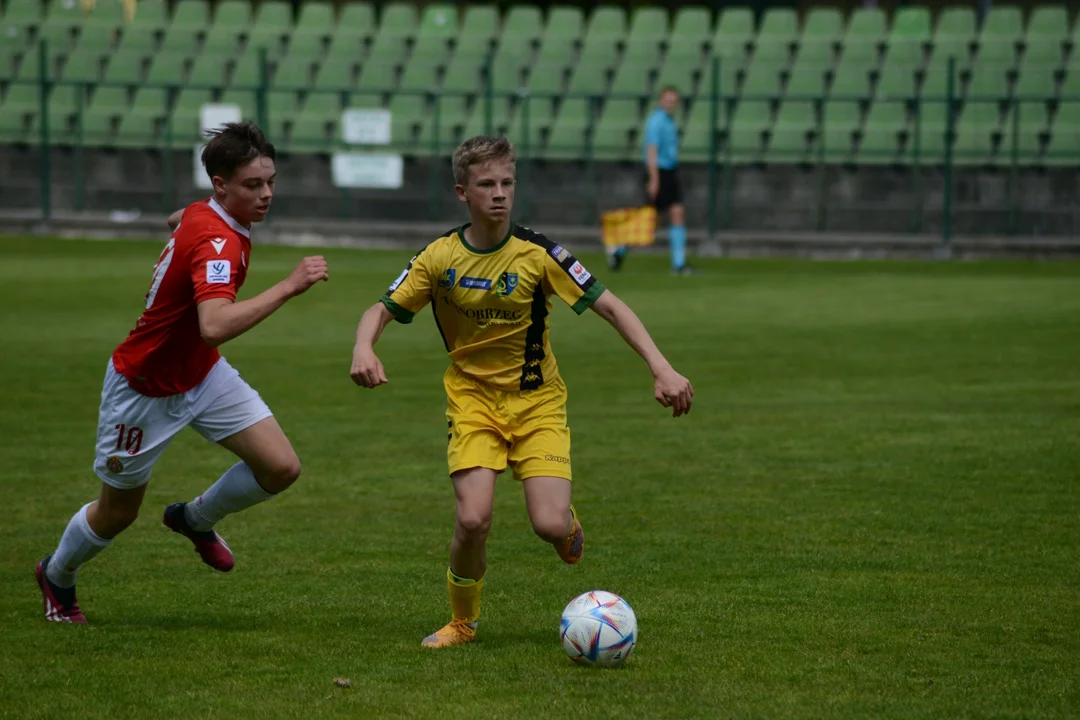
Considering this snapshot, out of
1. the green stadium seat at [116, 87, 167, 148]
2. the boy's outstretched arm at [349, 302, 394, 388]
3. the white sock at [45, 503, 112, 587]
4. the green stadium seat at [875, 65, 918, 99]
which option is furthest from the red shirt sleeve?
the green stadium seat at [116, 87, 167, 148]

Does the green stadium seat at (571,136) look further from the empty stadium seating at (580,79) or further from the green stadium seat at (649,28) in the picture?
the green stadium seat at (649,28)

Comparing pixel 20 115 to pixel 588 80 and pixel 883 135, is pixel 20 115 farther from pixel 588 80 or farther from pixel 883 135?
pixel 883 135

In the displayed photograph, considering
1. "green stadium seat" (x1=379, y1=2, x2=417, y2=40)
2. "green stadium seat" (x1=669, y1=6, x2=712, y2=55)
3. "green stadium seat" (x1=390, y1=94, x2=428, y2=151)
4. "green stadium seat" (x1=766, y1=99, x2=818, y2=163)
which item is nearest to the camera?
"green stadium seat" (x1=766, y1=99, x2=818, y2=163)

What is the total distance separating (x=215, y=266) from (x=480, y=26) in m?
23.2

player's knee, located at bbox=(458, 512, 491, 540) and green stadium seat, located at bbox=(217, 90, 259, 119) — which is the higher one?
green stadium seat, located at bbox=(217, 90, 259, 119)

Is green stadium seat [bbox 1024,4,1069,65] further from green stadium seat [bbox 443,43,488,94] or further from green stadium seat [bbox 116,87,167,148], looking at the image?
green stadium seat [bbox 116,87,167,148]

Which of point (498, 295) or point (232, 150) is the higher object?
point (232, 150)

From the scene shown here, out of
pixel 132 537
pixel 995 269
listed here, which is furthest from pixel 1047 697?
pixel 995 269

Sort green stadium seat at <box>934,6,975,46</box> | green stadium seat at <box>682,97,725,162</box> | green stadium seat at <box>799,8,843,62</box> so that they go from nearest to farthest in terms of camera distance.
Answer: green stadium seat at <box>682,97,725,162</box> < green stadium seat at <box>934,6,975,46</box> < green stadium seat at <box>799,8,843,62</box>

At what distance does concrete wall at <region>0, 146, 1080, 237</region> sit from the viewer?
22984 mm

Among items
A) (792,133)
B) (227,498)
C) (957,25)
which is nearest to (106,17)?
(792,133)

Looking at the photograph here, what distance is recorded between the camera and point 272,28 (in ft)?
94.4

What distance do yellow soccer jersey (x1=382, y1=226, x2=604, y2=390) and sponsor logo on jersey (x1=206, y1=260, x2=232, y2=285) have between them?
0.57 m

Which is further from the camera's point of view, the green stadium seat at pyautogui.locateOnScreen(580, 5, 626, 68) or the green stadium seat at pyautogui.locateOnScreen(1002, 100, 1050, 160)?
the green stadium seat at pyautogui.locateOnScreen(580, 5, 626, 68)
